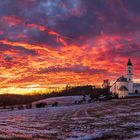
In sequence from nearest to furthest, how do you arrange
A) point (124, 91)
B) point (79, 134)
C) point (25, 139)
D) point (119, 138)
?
point (119, 138), point (25, 139), point (79, 134), point (124, 91)

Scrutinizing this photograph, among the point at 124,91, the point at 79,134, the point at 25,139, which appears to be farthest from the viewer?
the point at 124,91

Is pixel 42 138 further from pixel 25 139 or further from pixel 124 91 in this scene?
pixel 124 91

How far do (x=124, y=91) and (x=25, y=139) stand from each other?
175727 mm

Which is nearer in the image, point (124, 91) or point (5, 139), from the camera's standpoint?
point (5, 139)

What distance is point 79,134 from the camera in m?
27.5

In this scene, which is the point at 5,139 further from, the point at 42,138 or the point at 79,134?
the point at 79,134

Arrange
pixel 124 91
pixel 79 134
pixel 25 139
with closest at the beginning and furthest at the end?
pixel 25 139 → pixel 79 134 → pixel 124 91

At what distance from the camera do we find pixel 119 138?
23.9 m

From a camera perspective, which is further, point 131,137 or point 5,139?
point 5,139

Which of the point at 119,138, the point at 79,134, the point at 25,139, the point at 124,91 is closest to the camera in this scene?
the point at 119,138

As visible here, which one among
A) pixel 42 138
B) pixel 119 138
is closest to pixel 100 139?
pixel 119 138

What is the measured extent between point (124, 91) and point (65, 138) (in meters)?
175

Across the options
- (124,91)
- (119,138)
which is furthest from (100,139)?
(124,91)

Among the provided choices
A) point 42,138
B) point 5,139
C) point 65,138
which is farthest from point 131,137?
point 5,139
